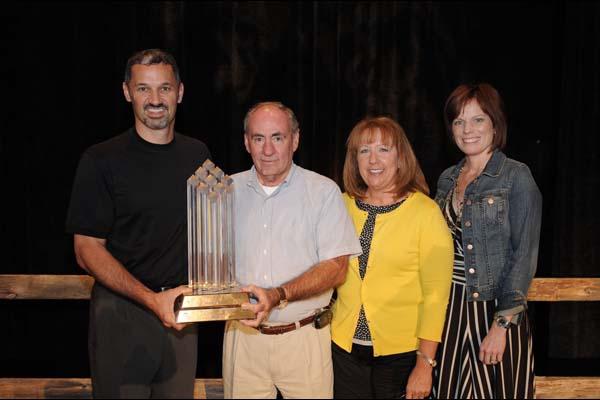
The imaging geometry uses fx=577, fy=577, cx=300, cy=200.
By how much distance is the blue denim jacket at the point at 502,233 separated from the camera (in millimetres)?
2176

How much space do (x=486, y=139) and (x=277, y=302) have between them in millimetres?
1080

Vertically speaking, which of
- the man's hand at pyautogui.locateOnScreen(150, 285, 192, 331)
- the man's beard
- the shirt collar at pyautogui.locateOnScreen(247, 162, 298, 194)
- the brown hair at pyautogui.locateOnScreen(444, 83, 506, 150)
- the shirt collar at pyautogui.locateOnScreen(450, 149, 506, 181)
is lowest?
the man's hand at pyautogui.locateOnScreen(150, 285, 192, 331)

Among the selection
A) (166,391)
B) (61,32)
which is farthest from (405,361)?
(61,32)

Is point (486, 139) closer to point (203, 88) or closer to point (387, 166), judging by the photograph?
point (387, 166)

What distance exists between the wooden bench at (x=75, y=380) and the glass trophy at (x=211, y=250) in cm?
130

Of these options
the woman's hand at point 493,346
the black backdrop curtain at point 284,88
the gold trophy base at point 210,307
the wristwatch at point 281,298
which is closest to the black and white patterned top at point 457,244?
the woman's hand at point 493,346

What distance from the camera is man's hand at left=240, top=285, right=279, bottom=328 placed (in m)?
1.87

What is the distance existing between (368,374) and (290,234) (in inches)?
24.2

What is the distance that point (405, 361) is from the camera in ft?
7.21

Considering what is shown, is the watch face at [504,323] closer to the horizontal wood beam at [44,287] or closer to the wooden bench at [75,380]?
the wooden bench at [75,380]

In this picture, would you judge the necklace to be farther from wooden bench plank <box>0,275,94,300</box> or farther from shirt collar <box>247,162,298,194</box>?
wooden bench plank <box>0,275,94,300</box>

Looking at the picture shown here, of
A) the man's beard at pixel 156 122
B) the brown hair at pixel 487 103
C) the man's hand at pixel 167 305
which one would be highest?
the brown hair at pixel 487 103

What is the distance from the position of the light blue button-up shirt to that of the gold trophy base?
214mm

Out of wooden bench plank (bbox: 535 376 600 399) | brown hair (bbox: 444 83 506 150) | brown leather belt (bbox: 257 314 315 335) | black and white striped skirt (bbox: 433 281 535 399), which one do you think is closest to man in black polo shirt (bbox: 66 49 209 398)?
brown leather belt (bbox: 257 314 315 335)
